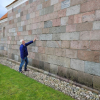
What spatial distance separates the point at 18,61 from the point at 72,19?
508 centimetres

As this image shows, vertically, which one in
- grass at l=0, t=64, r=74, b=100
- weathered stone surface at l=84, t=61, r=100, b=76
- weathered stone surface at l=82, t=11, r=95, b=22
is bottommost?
grass at l=0, t=64, r=74, b=100

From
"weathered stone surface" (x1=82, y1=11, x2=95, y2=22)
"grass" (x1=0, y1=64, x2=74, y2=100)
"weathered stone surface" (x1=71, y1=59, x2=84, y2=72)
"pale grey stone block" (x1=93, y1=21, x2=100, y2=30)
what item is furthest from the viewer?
"weathered stone surface" (x1=71, y1=59, x2=84, y2=72)

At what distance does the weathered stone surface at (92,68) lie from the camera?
10.5 ft

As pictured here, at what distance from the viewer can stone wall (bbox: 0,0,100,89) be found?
328 cm

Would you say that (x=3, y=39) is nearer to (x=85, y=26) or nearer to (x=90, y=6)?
(x=85, y=26)

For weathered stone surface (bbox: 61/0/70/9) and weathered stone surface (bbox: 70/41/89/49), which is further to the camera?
weathered stone surface (bbox: 61/0/70/9)

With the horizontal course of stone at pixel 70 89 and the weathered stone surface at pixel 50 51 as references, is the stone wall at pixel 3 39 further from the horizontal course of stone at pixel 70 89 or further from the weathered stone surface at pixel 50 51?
the horizontal course of stone at pixel 70 89

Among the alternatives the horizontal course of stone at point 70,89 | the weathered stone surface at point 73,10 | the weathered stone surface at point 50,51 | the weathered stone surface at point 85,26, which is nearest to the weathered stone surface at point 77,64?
the horizontal course of stone at point 70,89

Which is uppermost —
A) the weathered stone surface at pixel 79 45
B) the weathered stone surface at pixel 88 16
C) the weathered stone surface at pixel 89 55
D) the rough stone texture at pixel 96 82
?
the weathered stone surface at pixel 88 16

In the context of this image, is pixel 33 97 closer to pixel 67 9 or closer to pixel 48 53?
pixel 48 53

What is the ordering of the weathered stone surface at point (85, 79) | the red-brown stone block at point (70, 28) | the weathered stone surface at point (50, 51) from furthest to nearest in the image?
the weathered stone surface at point (50, 51) → the red-brown stone block at point (70, 28) → the weathered stone surface at point (85, 79)

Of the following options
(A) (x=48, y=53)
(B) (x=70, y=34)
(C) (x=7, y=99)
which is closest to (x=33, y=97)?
(C) (x=7, y=99)

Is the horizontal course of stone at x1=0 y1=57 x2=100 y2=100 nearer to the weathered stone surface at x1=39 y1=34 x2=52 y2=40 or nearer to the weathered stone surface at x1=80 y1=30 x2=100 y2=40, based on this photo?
the weathered stone surface at x1=80 y1=30 x2=100 y2=40

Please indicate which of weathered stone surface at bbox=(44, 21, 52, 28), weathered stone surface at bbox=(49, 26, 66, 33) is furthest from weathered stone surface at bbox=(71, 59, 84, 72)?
weathered stone surface at bbox=(44, 21, 52, 28)
